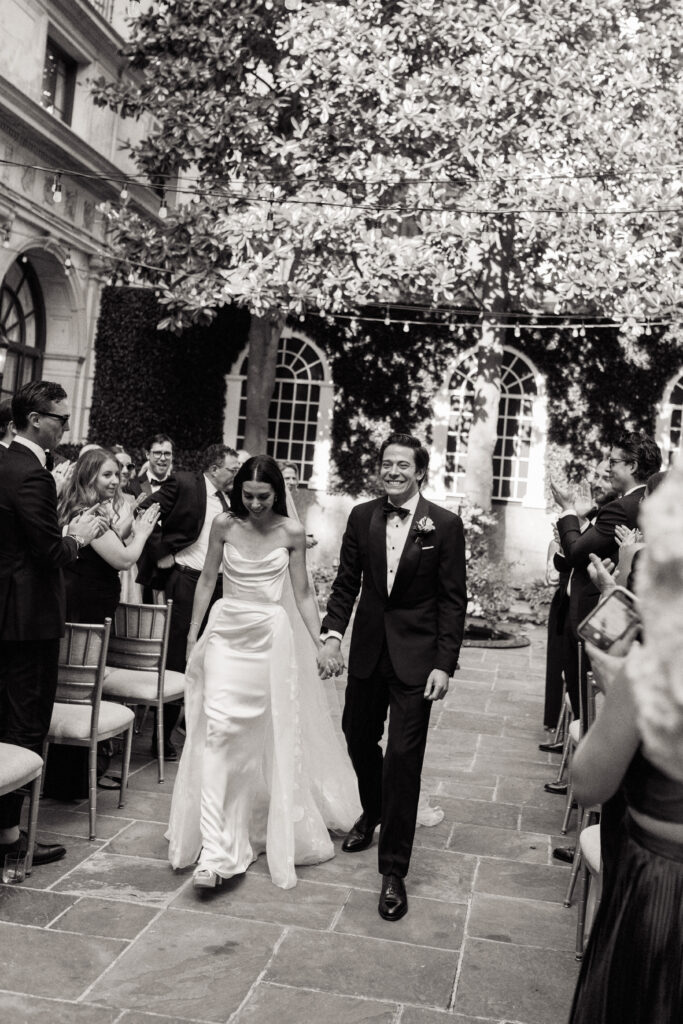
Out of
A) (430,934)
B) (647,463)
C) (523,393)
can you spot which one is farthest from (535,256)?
(430,934)

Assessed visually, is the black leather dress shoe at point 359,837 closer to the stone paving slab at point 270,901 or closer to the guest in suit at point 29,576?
the stone paving slab at point 270,901

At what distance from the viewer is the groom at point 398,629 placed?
4.45 meters

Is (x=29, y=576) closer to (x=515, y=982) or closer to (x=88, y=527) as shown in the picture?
(x=88, y=527)

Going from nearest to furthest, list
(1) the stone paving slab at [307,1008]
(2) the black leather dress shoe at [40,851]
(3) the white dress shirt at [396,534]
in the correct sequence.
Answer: (1) the stone paving slab at [307,1008]
(2) the black leather dress shoe at [40,851]
(3) the white dress shirt at [396,534]

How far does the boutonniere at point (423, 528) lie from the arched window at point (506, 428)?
13.9m

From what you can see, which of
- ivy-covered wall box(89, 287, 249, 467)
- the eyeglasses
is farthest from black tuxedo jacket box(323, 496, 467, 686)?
ivy-covered wall box(89, 287, 249, 467)

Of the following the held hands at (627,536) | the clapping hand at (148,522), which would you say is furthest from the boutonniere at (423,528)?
the clapping hand at (148,522)

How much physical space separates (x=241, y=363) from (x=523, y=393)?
18.0ft

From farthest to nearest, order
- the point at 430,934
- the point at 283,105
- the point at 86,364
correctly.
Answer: the point at 86,364 → the point at 283,105 → the point at 430,934

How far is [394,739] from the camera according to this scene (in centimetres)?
450

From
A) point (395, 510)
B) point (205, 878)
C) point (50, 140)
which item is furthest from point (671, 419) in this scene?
point (205, 878)

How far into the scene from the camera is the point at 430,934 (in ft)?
13.6

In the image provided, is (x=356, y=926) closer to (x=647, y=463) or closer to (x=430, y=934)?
(x=430, y=934)

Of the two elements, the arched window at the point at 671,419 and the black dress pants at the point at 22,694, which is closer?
the black dress pants at the point at 22,694
